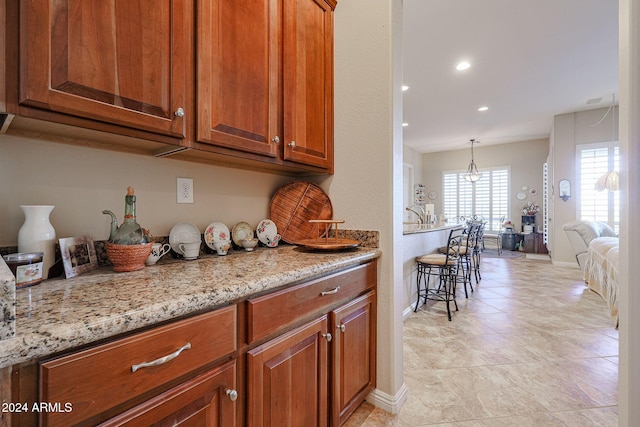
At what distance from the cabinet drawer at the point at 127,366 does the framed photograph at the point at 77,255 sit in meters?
0.53

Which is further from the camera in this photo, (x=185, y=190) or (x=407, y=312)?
(x=407, y=312)

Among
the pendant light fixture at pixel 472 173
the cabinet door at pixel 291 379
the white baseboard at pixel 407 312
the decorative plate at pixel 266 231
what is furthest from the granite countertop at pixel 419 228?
the pendant light fixture at pixel 472 173

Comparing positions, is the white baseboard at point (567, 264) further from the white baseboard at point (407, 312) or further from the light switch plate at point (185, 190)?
the light switch plate at point (185, 190)

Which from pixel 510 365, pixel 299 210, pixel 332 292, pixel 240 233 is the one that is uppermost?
pixel 299 210

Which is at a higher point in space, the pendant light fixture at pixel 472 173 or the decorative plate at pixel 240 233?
the pendant light fixture at pixel 472 173

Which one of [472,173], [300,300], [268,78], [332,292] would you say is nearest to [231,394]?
[300,300]

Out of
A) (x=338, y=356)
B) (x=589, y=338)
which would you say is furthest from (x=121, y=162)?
(x=589, y=338)

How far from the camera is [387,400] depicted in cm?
158

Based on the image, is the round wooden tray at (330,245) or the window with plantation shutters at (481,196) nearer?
the round wooden tray at (330,245)

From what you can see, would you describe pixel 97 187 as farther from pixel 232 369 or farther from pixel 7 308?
pixel 232 369

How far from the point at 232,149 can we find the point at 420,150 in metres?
8.39

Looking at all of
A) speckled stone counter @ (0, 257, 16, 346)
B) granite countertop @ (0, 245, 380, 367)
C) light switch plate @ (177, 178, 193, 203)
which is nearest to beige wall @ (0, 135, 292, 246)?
light switch plate @ (177, 178, 193, 203)

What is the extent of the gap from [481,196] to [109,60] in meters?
8.98

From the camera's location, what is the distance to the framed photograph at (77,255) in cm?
94
